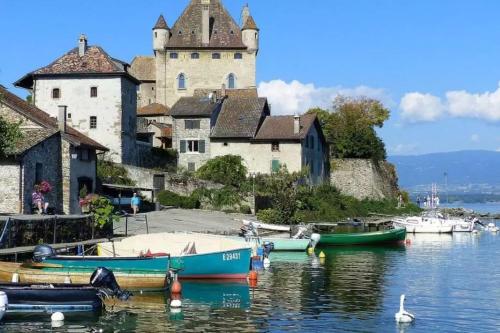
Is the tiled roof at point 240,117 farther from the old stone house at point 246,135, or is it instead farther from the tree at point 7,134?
the tree at point 7,134

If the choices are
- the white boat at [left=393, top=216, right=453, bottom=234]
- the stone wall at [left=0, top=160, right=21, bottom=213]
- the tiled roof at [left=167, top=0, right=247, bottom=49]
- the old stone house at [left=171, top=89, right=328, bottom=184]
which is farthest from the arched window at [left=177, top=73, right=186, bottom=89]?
the stone wall at [left=0, top=160, right=21, bottom=213]

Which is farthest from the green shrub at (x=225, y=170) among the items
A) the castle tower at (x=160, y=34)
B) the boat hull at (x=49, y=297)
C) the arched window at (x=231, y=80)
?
the boat hull at (x=49, y=297)

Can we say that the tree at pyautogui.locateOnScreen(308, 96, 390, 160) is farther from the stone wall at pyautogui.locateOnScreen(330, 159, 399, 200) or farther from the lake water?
the lake water

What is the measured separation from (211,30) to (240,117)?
23965 millimetres

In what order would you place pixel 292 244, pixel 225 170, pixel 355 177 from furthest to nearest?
1. pixel 355 177
2. pixel 225 170
3. pixel 292 244

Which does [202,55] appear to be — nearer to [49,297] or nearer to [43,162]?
[43,162]

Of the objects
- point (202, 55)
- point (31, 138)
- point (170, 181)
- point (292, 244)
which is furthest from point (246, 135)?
point (31, 138)

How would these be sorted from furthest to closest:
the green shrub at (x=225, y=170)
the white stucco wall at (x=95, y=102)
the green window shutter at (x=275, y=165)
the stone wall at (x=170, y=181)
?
the green window shutter at (x=275, y=165)
the green shrub at (x=225, y=170)
the white stucco wall at (x=95, y=102)
the stone wall at (x=170, y=181)

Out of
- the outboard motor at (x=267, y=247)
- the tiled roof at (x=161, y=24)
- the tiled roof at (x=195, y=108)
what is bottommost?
the outboard motor at (x=267, y=247)

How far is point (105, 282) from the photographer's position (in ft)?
88.6

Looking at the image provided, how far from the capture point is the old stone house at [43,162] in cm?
4379

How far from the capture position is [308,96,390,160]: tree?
302 feet

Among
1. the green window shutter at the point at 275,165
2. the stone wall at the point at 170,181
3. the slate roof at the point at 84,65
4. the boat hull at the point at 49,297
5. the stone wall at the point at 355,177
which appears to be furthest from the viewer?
the stone wall at the point at 355,177

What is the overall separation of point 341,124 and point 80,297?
7070 cm
